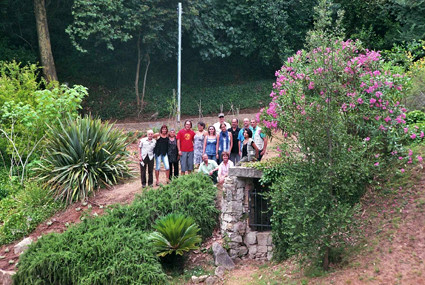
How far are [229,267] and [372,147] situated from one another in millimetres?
4045

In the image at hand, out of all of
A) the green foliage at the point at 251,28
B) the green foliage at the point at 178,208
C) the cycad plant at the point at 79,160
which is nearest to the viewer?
the green foliage at the point at 178,208

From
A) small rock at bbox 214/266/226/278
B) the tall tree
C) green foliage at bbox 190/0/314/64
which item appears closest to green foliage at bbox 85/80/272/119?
the tall tree

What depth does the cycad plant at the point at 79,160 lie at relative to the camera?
15.3 meters

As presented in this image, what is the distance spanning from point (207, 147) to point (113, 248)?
3510mm

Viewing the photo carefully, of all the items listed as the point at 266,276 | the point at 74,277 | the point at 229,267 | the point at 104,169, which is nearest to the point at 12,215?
the point at 104,169

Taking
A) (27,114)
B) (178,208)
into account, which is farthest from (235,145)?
(27,114)

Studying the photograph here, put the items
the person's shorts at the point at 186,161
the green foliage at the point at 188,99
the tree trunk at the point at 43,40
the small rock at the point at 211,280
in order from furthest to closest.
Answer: the green foliage at the point at 188,99
the tree trunk at the point at 43,40
the person's shorts at the point at 186,161
the small rock at the point at 211,280

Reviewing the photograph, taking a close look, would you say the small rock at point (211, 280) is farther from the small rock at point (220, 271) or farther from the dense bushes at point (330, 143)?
the dense bushes at point (330, 143)

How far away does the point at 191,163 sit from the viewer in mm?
14141

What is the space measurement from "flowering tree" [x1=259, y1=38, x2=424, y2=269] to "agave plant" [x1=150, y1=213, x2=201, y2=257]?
230cm

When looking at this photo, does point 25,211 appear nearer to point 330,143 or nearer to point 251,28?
point 330,143

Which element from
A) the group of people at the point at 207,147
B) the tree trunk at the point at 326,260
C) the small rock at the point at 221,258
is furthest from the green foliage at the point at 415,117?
the small rock at the point at 221,258

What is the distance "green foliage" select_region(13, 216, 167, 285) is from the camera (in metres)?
11.2

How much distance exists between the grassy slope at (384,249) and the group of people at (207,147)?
2626mm
